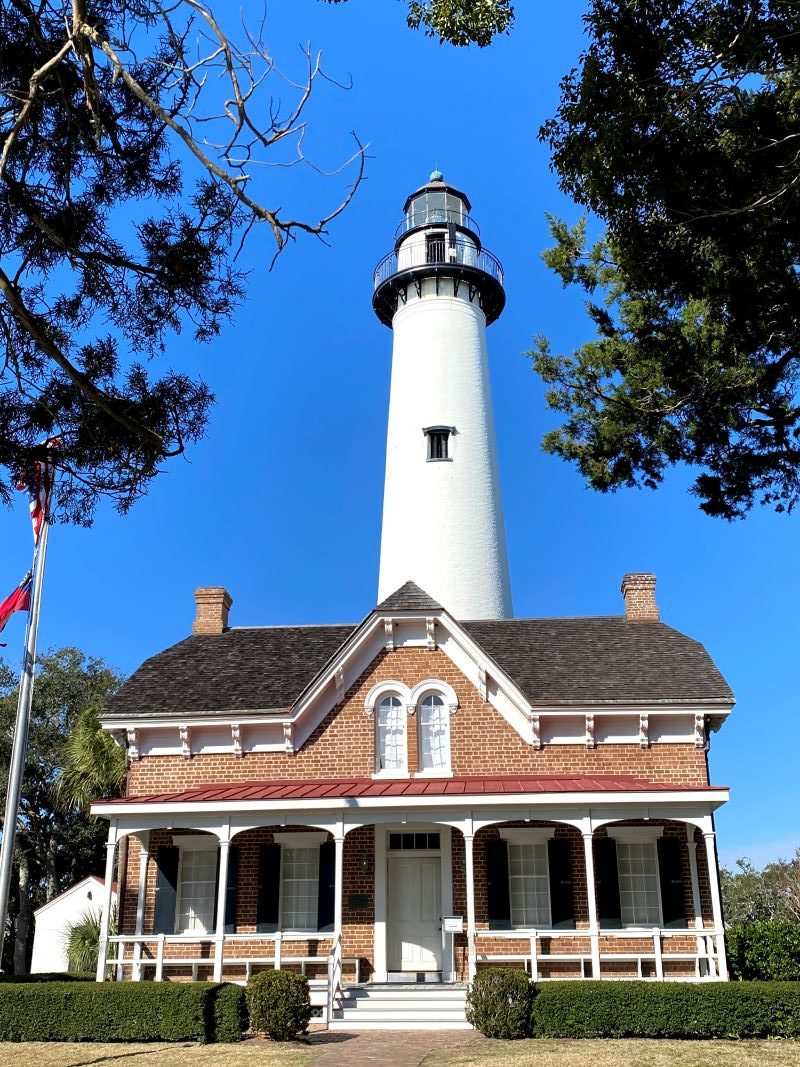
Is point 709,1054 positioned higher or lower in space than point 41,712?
lower

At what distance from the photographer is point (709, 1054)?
38.1 ft

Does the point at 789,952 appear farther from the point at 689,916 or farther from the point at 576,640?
the point at 576,640

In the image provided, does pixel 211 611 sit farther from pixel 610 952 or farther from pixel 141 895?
pixel 610 952

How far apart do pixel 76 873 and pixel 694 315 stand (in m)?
34.9

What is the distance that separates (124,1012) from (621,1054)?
642 cm

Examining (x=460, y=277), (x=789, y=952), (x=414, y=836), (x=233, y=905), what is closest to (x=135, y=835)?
(x=233, y=905)

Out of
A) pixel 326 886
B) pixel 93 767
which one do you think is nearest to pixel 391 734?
pixel 326 886

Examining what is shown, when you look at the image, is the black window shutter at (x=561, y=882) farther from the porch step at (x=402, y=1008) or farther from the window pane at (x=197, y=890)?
the window pane at (x=197, y=890)

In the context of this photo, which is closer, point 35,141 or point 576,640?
point 35,141

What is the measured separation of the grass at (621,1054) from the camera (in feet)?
36.5

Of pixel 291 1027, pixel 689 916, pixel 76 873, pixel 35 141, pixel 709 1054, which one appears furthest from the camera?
pixel 76 873

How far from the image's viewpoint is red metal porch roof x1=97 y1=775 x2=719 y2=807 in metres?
16.0

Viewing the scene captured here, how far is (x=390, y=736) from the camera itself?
18766 millimetres

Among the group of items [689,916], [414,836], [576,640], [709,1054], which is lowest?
[709,1054]
